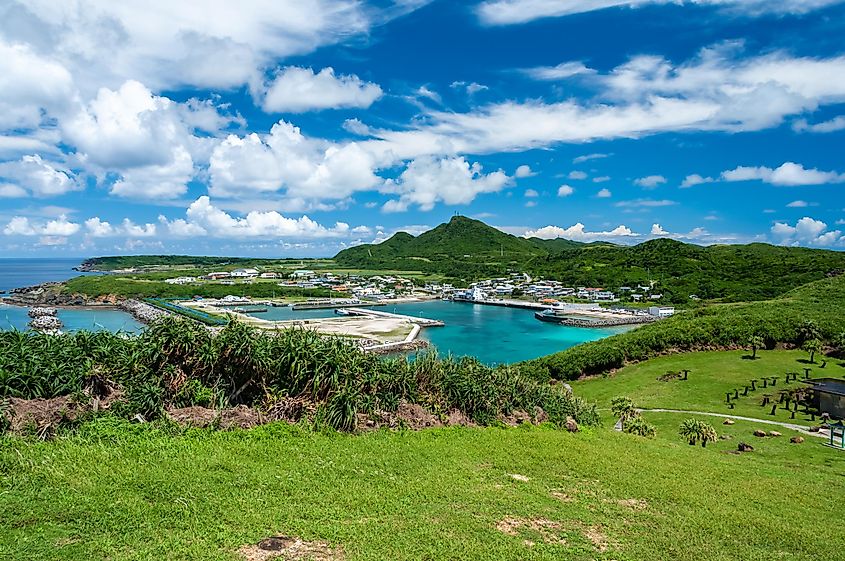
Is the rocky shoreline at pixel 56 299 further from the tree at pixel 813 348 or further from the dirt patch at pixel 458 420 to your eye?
the tree at pixel 813 348

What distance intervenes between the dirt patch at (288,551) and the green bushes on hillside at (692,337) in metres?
30.9

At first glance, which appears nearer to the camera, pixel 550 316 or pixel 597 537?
pixel 597 537

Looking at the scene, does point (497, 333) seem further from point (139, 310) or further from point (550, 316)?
point (139, 310)

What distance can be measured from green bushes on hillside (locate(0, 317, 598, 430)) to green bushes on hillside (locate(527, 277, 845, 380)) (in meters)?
23.9

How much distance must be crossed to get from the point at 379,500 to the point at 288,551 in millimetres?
1896

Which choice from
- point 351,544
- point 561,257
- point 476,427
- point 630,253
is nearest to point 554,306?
point 630,253

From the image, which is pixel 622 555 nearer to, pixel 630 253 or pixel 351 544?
pixel 351 544

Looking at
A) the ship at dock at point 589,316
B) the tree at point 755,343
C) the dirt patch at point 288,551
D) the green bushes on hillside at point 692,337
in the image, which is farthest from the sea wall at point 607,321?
the dirt patch at point 288,551

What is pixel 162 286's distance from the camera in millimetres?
116812

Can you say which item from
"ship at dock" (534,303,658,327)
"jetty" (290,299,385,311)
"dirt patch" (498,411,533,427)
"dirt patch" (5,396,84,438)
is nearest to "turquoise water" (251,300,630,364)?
"ship at dock" (534,303,658,327)

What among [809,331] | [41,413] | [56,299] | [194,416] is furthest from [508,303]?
[41,413]

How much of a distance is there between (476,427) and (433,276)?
550 feet

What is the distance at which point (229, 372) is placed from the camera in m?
12.0

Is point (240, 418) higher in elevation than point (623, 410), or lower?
higher
